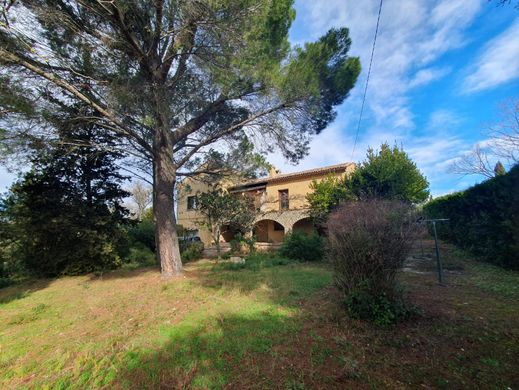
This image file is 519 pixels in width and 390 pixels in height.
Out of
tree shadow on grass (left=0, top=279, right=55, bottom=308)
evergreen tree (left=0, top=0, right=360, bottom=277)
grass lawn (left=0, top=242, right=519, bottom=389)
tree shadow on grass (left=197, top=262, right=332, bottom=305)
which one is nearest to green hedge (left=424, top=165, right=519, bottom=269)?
grass lawn (left=0, top=242, right=519, bottom=389)

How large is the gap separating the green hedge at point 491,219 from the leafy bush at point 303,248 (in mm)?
4275

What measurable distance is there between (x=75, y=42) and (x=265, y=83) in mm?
5165

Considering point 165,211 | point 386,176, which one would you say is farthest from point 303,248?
point 165,211

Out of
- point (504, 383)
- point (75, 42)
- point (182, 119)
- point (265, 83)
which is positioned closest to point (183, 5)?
point (265, 83)

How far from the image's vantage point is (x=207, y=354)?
3111mm

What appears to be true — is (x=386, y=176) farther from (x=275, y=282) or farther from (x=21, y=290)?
(x=21, y=290)

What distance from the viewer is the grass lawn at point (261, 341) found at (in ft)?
8.57

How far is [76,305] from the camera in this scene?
5.52 meters

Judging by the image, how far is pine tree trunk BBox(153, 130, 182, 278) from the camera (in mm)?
7555

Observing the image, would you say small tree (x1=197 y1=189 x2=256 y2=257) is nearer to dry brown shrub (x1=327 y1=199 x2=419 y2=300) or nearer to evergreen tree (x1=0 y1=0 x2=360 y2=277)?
evergreen tree (x1=0 y1=0 x2=360 y2=277)

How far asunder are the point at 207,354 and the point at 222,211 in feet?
33.8

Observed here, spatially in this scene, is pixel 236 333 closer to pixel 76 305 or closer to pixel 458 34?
pixel 76 305

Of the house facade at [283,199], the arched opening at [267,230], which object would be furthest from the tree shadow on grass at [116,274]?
the arched opening at [267,230]

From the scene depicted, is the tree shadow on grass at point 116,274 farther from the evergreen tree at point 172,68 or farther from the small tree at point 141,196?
the small tree at point 141,196
